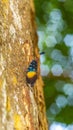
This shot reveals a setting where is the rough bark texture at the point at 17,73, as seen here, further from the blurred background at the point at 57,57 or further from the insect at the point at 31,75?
the blurred background at the point at 57,57

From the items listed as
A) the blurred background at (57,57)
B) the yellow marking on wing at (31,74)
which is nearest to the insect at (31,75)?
the yellow marking on wing at (31,74)

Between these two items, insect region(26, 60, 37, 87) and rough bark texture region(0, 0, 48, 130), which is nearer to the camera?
rough bark texture region(0, 0, 48, 130)

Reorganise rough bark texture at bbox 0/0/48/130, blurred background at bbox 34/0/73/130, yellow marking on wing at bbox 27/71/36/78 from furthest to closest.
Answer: blurred background at bbox 34/0/73/130 → yellow marking on wing at bbox 27/71/36/78 → rough bark texture at bbox 0/0/48/130

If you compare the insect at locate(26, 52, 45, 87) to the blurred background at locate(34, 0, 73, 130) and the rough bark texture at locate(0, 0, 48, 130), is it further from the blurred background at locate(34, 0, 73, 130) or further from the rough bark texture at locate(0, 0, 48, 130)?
the blurred background at locate(34, 0, 73, 130)

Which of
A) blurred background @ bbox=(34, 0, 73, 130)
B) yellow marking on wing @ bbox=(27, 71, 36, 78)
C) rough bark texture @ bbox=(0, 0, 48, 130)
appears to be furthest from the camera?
blurred background @ bbox=(34, 0, 73, 130)

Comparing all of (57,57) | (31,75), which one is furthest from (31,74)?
(57,57)

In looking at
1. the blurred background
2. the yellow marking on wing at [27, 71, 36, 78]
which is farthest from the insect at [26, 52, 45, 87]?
the blurred background
